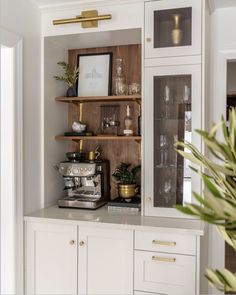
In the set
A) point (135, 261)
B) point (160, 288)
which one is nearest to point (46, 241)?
point (135, 261)

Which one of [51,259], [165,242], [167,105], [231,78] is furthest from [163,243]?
[231,78]

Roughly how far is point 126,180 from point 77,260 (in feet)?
2.29

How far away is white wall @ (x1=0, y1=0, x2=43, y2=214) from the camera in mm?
2443

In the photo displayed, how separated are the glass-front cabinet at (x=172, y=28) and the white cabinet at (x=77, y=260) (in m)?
1.26

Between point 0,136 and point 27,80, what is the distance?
1.49 feet

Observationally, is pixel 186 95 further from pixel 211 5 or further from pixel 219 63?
pixel 211 5

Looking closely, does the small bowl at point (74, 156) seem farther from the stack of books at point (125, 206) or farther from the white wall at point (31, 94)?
the stack of books at point (125, 206)

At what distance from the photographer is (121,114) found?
2.93m

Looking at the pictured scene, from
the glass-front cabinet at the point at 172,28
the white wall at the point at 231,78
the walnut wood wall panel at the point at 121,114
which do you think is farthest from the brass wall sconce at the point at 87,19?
the white wall at the point at 231,78

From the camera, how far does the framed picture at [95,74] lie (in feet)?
9.32

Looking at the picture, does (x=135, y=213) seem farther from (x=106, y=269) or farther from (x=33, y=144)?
(x=33, y=144)

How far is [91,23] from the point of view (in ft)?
8.27

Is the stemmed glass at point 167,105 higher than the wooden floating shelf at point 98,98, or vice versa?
the wooden floating shelf at point 98,98

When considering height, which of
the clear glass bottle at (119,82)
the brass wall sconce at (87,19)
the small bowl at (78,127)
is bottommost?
the small bowl at (78,127)
